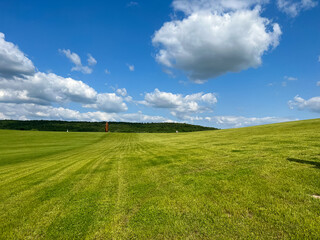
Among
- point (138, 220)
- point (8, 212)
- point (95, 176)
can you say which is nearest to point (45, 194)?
point (8, 212)

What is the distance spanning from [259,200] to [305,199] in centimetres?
142

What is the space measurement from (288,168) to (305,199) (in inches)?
123

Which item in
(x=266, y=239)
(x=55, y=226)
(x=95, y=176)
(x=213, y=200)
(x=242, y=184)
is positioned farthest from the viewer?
(x=95, y=176)

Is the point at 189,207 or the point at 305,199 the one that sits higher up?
the point at 305,199

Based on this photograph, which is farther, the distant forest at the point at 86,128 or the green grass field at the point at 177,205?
the distant forest at the point at 86,128

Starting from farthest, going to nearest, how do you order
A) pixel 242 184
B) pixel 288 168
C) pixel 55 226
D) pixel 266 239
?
pixel 288 168 < pixel 242 184 < pixel 55 226 < pixel 266 239

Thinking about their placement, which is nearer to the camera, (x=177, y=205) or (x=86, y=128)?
(x=177, y=205)

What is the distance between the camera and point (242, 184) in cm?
678

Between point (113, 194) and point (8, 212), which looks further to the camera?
point (113, 194)

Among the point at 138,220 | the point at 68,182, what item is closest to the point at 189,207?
the point at 138,220

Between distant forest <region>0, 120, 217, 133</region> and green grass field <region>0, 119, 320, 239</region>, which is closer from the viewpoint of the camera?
green grass field <region>0, 119, 320, 239</region>

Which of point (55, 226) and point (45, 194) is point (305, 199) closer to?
point (55, 226)

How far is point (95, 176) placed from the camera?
9.98 m

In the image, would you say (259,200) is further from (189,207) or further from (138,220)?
(138,220)
